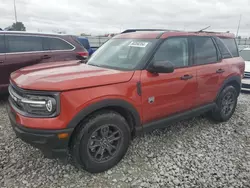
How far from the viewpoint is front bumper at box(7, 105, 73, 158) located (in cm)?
218

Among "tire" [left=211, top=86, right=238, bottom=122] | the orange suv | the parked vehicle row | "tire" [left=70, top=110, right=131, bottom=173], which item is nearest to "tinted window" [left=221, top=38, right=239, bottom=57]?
the orange suv

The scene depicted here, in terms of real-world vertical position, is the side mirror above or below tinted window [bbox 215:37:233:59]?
below

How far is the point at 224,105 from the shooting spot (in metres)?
4.21

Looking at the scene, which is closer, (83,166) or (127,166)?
(83,166)

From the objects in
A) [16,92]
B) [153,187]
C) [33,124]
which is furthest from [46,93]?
[153,187]

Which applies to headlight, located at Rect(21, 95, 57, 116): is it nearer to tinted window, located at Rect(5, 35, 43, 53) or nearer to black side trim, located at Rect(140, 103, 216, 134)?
black side trim, located at Rect(140, 103, 216, 134)

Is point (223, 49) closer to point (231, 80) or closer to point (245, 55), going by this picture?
point (231, 80)

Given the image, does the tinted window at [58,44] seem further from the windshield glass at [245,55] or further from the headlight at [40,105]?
the windshield glass at [245,55]

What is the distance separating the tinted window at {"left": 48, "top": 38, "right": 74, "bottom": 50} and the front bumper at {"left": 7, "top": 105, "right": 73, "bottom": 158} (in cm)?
362

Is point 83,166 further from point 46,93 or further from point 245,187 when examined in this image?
point 245,187

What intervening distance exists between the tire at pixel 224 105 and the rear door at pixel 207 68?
27 centimetres

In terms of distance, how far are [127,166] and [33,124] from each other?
53.5 inches

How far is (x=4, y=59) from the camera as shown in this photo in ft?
15.6

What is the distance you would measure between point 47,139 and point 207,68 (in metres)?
2.80
